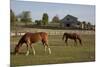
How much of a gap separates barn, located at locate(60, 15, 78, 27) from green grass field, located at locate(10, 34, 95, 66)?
0.55 feet

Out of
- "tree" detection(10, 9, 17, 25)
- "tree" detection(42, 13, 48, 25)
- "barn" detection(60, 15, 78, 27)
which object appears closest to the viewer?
"tree" detection(10, 9, 17, 25)

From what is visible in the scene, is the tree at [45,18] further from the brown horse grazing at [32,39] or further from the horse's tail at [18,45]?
the horse's tail at [18,45]

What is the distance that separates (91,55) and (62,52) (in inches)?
16.2

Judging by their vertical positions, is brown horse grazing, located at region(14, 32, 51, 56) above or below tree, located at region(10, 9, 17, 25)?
below

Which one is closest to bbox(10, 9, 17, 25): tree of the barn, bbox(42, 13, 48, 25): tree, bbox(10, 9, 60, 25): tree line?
bbox(10, 9, 60, 25): tree line

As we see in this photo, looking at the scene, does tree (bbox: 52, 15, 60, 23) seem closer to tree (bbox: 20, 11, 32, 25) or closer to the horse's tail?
tree (bbox: 20, 11, 32, 25)

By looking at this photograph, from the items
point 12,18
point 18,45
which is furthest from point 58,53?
Result: point 12,18

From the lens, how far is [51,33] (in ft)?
8.20

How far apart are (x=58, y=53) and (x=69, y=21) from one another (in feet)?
1.34

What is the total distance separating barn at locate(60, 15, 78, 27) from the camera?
2.57 metres
